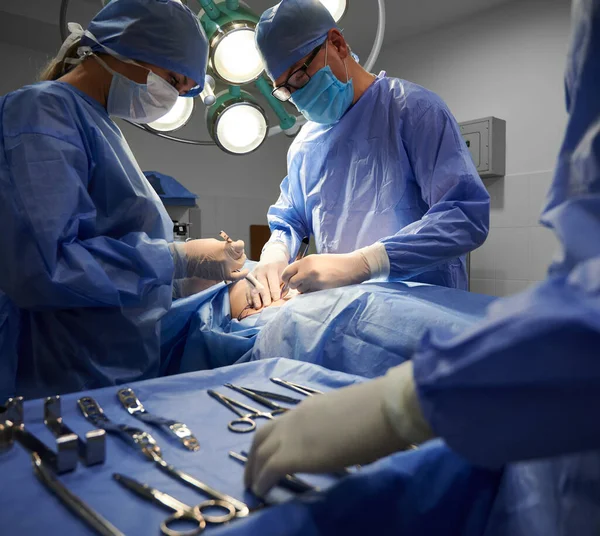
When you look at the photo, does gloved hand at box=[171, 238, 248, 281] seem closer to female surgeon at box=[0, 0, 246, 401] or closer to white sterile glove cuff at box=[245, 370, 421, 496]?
female surgeon at box=[0, 0, 246, 401]

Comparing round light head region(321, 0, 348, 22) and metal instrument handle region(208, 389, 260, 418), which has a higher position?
round light head region(321, 0, 348, 22)

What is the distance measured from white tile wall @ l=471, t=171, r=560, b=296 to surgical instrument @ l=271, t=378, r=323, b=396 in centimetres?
238

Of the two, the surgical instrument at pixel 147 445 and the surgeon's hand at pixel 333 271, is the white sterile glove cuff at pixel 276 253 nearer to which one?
the surgeon's hand at pixel 333 271

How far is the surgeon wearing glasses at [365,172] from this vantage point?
1.37m

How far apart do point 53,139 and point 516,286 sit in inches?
107

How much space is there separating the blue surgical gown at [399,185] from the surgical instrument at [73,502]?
3.24 ft

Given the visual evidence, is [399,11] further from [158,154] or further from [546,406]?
[546,406]

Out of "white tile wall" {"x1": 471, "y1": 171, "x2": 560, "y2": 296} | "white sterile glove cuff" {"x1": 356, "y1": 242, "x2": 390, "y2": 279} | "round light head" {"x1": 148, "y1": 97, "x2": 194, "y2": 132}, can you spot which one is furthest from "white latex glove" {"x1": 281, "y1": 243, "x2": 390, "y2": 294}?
"white tile wall" {"x1": 471, "y1": 171, "x2": 560, "y2": 296}

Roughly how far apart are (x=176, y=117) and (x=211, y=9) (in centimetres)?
47

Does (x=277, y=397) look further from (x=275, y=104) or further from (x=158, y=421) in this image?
(x=275, y=104)

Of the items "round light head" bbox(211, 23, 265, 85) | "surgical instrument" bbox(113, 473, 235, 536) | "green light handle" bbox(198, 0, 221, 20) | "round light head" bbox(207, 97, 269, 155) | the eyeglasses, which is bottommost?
"surgical instrument" bbox(113, 473, 235, 536)

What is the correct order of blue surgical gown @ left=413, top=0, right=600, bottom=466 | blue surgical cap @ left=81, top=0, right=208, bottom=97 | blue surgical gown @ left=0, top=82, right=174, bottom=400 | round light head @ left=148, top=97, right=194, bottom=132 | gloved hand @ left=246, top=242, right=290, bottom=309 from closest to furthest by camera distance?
blue surgical gown @ left=413, top=0, right=600, bottom=466 → blue surgical gown @ left=0, top=82, right=174, bottom=400 → blue surgical cap @ left=81, top=0, right=208, bottom=97 → gloved hand @ left=246, top=242, right=290, bottom=309 → round light head @ left=148, top=97, right=194, bottom=132

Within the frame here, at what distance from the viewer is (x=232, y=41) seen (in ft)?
→ 5.32

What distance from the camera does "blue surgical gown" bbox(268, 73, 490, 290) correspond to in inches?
53.5
